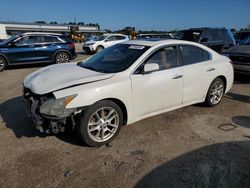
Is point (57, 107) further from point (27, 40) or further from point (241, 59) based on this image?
point (27, 40)

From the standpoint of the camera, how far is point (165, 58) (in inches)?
168

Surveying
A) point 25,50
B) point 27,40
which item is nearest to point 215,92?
point 25,50

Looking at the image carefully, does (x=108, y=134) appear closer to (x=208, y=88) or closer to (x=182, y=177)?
(x=182, y=177)

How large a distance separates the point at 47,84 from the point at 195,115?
2981mm

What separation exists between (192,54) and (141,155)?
2.41m

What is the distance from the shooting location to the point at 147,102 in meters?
Answer: 3.97

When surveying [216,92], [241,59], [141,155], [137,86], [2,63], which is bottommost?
[141,155]

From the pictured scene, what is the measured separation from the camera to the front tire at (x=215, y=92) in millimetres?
5062

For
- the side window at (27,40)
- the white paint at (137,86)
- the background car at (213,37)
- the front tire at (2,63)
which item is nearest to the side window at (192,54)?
the white paint at (137,86)

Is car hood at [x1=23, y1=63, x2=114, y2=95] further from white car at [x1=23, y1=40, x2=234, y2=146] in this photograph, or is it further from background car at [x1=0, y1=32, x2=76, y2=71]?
background car at [x1=0, y1=32, x2=76, y2=71]

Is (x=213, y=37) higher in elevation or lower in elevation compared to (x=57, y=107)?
higher

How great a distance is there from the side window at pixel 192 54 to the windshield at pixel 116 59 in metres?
0.85

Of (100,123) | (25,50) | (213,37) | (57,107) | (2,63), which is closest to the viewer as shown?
(57,107)

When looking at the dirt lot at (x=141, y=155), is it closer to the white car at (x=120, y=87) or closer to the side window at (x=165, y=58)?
the white car at (x=120, y=87)
